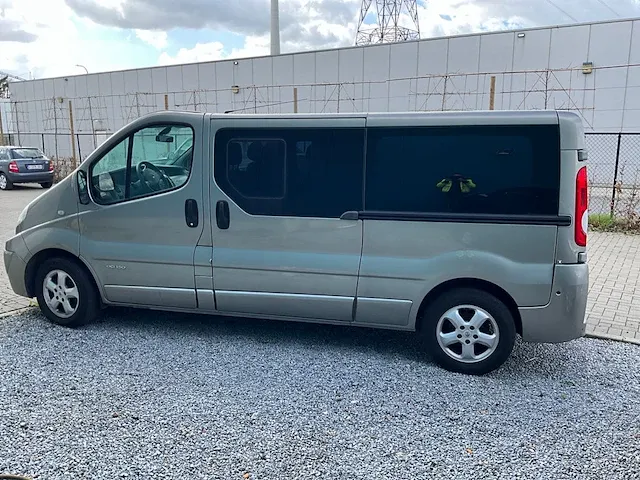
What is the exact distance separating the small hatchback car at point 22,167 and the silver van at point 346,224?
1536 centimetres

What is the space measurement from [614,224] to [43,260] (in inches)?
402

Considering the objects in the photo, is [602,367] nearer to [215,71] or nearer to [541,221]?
[541,221]

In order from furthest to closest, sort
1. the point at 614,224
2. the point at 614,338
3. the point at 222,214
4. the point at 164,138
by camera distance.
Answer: the point at 614,224 → the point at 614,338 → the point at 164,138 → the point at 222,214

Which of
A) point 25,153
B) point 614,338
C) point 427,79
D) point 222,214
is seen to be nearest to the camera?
point 222,214

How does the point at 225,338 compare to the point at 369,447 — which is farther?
the point at 225,338

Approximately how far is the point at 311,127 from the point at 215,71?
2632 cm

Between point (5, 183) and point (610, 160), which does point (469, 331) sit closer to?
point (5, 183)

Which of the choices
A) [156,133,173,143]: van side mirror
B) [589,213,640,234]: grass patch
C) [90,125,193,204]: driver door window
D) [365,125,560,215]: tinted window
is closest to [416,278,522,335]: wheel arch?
[365,125,560,215]: tinted window

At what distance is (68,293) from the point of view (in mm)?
5055

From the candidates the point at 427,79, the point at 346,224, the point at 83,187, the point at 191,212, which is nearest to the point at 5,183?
the point at 83,187

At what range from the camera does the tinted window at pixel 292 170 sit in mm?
4238

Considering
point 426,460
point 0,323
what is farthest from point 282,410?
point 0,323

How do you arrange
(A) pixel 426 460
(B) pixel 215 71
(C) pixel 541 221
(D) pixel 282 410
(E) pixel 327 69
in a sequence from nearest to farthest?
(A) pixel 426 460 < (D) pixel 282 410 < (C) pixel 541 221 < (E) pixel 327 69 < (B) pixel 215 71

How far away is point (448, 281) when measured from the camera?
164 inches
